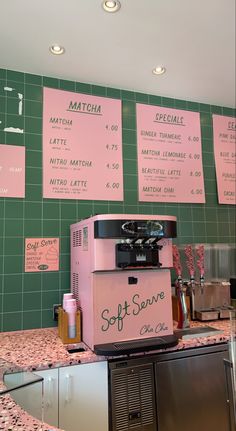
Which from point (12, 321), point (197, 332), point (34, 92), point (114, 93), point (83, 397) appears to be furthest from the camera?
point (114, 93)

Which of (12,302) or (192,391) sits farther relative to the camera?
(12,302)

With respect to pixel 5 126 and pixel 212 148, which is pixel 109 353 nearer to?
pixel 5 126

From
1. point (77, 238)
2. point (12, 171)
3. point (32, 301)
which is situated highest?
point (12, 171)

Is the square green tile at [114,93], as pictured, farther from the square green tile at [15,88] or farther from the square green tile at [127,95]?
the square green tile at [15,88]

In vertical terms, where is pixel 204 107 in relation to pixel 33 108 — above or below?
above

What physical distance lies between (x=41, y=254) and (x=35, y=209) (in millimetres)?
339

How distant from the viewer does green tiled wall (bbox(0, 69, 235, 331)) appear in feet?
7.13

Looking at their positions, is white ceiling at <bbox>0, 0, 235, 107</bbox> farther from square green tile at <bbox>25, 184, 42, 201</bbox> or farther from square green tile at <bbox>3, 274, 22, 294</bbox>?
square green tile at <bbox>3, 274, 22, 294</bbox>

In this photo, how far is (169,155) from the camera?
275cm

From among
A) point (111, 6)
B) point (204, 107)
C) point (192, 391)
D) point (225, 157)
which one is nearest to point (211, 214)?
point (225, 157)

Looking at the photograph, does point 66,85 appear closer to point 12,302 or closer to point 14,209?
point 14,209

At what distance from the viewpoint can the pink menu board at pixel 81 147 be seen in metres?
2.36

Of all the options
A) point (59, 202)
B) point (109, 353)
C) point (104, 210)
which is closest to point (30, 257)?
point (59, 202)

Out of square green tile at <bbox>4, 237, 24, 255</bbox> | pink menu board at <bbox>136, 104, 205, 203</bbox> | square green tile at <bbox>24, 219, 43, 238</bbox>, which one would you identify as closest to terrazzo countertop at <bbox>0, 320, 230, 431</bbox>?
square green tile at <bbox>4, 237, 24, 255</bbox>
